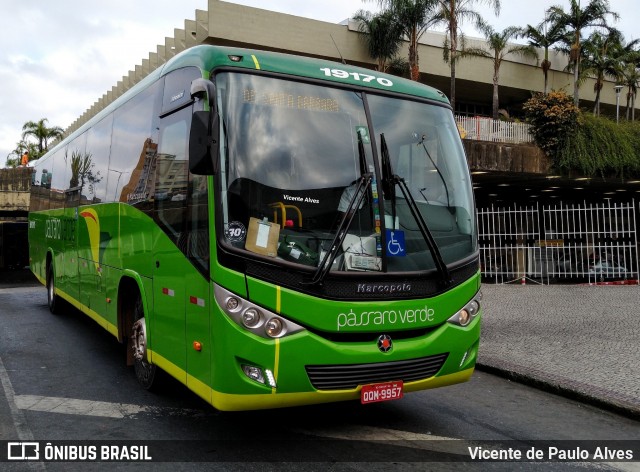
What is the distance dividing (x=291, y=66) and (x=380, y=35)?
101 feet

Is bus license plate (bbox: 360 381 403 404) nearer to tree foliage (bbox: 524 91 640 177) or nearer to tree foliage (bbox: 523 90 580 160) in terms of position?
tree foliage (bbox: 524 91 640 177)

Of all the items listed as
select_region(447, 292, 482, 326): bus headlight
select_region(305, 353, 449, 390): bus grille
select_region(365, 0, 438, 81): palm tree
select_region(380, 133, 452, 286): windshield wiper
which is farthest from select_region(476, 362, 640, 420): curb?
select_region(365, 0, 438, 81): palm tree

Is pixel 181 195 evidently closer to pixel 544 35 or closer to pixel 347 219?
pixel 347 219

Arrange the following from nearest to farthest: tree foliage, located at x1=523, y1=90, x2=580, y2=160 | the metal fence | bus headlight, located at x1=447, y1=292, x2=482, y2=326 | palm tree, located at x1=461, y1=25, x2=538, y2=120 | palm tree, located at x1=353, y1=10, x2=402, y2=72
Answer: bus headlight, located at x1=447, y1=292, x2=482, y2=326 < the metal fence < tree foliage, located at x1=523, y1=90, x2=580, y2=160 < palm tree, located at x1=353, y1=10, x2=402, y2=72 < palm tree, located at x1=461, y1=25, x2=538, y2=120

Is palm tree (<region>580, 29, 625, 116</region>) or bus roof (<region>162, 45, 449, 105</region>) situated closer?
bus roof (<region>162, 45, 449, 105</region>)

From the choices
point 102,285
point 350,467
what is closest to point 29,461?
point 350,467

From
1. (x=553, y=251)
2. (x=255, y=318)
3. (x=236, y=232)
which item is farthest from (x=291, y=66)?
(x=553, y=251)

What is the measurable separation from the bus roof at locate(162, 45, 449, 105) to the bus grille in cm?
230

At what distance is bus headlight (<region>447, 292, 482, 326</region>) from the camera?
5027mm

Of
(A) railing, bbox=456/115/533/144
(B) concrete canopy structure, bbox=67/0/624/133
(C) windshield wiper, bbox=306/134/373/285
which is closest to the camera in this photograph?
(C) windshield wiper, bbox=306/134/373/285

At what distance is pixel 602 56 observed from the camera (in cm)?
4216

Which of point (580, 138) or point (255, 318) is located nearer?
point (255, 318)

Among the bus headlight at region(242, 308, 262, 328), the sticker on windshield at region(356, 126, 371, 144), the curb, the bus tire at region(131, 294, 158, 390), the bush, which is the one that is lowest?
the curb

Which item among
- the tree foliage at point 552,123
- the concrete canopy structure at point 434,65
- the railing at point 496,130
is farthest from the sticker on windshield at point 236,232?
the tree foliage at point 552,123
